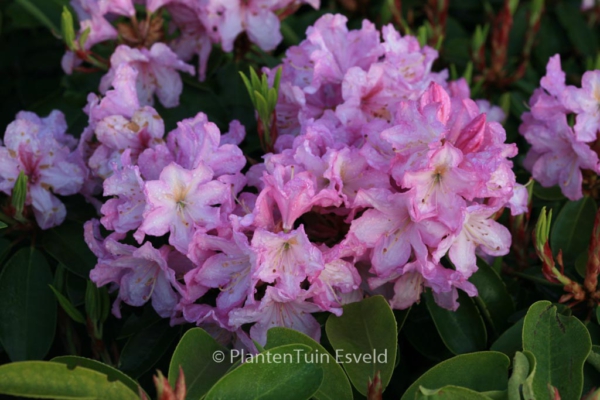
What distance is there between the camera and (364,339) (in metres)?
1.01

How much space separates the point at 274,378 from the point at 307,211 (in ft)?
0.77

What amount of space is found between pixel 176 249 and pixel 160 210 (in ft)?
0.23

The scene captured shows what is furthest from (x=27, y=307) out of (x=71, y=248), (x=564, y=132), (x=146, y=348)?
(x=564, y=132)

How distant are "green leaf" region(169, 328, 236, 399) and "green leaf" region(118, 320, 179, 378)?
17 cm

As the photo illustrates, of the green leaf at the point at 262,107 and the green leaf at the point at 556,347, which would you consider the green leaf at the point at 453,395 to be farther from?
the green leaf at the point at 262,107

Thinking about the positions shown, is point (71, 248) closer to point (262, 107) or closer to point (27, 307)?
point (27, 307)

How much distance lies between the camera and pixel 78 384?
83 cm

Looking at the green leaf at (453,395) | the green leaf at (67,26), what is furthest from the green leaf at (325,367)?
the green leaf at (67,26)

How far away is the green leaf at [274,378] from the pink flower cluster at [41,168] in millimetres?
485

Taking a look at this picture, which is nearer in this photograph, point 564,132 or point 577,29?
point 564,132

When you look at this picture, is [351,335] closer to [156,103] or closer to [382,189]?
[382,189]

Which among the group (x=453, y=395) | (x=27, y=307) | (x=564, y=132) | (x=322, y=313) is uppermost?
(x=564, y=132)

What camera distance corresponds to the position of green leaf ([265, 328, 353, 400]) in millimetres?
942

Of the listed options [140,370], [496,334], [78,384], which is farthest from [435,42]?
[78,384]
